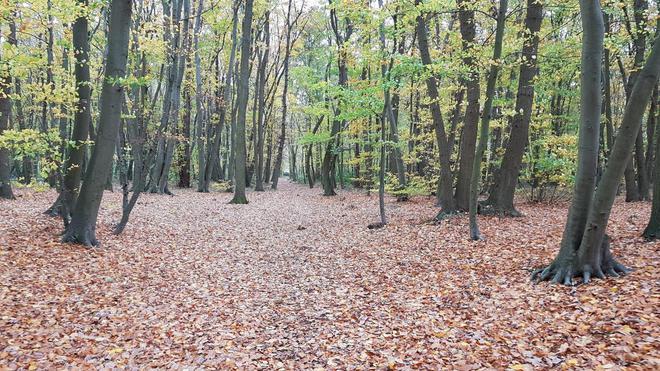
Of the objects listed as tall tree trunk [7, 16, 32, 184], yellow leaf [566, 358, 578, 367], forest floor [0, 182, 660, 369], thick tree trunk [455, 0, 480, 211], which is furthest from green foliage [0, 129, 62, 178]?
thick tree trunk [455, 0, 480, 211]

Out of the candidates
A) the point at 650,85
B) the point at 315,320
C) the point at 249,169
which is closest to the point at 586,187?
the point at 650,85

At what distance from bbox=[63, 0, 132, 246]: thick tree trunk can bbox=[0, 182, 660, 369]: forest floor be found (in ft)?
1.87

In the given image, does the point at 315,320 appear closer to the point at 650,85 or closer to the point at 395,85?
the point at 650,85

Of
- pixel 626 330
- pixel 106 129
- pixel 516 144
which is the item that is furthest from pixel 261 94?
pixel 626 330

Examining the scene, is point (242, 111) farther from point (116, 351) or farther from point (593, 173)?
point (593, 173)

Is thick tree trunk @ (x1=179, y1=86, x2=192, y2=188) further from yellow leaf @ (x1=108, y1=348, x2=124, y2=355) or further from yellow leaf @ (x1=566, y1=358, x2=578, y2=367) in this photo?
yellow leaf @ (x1=566, y1=358, x2=578, y2=367)

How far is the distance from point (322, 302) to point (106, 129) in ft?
20.3

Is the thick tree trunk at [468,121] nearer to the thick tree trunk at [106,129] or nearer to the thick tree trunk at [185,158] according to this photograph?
the thick tree trunk at [106,129]

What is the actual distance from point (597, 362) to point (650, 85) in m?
3.72

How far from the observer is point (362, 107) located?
42.0ft

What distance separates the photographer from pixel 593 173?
5859mm

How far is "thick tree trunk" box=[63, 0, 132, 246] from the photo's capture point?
28.2ft

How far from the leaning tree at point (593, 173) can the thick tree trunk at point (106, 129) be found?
8.69m

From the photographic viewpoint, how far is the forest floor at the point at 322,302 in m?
4.64
